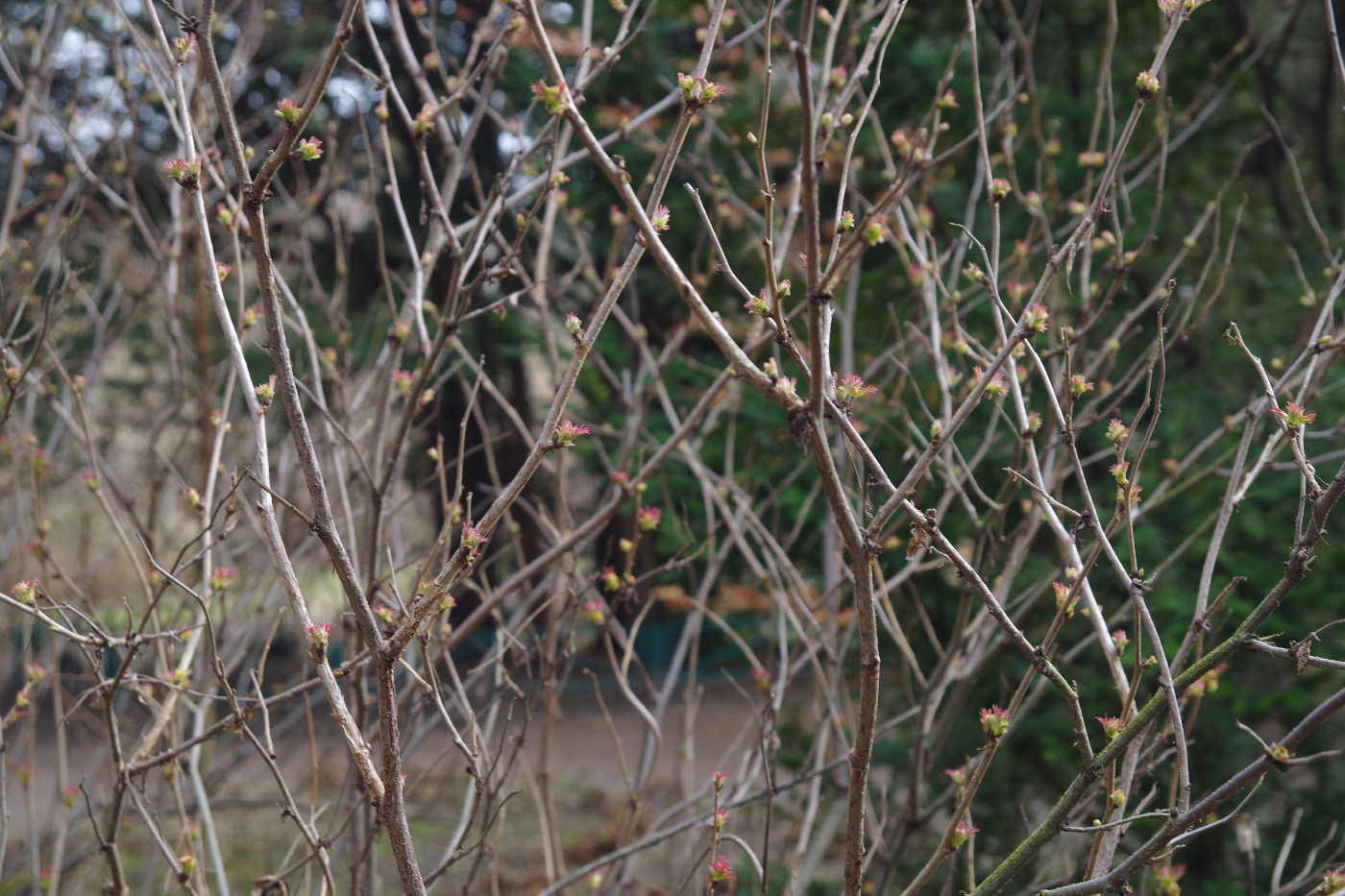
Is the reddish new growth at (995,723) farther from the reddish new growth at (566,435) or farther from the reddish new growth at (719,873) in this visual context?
the reddish new growth at (566,435)

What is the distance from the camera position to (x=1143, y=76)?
148 cm

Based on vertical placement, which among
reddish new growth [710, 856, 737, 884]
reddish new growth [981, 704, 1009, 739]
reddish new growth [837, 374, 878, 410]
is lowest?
reddish new growth [710, 856, 737, 884]

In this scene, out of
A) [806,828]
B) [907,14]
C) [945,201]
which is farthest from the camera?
[945,201]

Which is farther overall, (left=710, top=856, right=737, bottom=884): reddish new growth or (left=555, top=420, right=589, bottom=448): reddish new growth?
(left=710, top=856, right=737, bottom=884): reddish new growth

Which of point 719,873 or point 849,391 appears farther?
point 719,873

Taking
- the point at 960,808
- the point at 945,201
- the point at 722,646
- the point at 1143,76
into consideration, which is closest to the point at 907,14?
the point at 945,201

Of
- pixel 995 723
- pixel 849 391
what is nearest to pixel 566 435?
pixel 849 391

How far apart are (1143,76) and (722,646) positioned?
823cm

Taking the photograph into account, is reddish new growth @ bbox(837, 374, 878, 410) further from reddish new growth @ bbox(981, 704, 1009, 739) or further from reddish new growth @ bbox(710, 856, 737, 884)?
reddish new growth @ bbox(710, 856, 737, 884)

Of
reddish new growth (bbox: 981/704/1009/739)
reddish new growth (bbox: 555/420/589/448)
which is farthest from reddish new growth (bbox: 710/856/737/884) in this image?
reddish new growth (bbox: 555/420/589/448)

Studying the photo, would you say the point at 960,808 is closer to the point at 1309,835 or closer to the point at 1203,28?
the point at 1309,835

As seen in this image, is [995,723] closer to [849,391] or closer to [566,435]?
[849,391]

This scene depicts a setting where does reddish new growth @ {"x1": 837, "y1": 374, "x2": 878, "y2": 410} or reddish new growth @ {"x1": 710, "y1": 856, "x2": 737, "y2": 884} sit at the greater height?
reddish new growth @ {"x1": 837, "y1": 374, "x2": 878, "y2": 410}

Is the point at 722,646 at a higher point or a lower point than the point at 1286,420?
lower
